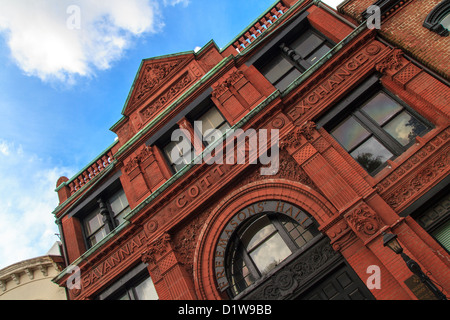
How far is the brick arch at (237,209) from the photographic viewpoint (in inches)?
372

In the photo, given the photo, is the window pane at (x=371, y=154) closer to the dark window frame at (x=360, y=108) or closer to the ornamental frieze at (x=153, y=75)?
the dark window frame at (x=360, y=108)

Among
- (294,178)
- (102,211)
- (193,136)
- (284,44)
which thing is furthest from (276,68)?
(102,211)

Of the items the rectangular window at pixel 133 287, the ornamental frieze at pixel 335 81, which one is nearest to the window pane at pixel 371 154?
the ornamental frieze at pixel 335 81

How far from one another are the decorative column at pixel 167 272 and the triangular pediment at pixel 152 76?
7.47m

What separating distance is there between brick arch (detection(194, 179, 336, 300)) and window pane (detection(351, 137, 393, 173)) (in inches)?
68.5

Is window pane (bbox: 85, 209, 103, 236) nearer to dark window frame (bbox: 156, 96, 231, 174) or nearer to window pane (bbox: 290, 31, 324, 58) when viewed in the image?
dark window frame (bbox: 156, 96, 231, 174)

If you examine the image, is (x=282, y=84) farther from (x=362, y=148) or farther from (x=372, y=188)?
(x=372, y=188)

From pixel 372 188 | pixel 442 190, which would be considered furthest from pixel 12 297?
pixel 442 190

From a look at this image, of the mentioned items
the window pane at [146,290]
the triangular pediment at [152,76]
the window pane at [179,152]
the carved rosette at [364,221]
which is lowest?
the carved rosette at [364,221]

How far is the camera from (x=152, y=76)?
1608 centimetres

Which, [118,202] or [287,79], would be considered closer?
[287,79]

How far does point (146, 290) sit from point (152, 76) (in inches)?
385

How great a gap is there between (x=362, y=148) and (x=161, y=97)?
924cm

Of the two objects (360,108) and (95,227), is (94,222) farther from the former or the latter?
(360,108)
